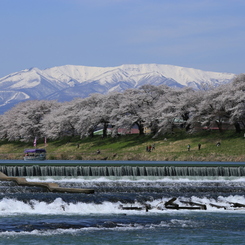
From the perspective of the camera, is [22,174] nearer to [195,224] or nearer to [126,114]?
[195,224]

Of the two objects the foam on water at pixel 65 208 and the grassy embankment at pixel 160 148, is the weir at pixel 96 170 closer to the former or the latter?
the foam on water at pixel 65 208

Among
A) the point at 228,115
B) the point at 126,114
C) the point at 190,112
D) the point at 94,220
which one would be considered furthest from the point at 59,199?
the point at 126,114

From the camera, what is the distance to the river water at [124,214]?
27.0 meters

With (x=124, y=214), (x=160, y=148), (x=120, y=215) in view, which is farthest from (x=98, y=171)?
(x=160, y=148)

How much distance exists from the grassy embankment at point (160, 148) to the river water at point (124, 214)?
3845cm

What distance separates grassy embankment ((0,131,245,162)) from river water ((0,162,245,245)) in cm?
3845

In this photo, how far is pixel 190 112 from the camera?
11494cm

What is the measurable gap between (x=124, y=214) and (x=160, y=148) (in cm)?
6841

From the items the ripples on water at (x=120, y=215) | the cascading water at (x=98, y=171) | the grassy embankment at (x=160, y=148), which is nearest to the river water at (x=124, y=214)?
the ripples on water at (x=120, y=215)

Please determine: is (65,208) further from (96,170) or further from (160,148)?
(160,148)

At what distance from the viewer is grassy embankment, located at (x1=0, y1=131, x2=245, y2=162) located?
93.0m

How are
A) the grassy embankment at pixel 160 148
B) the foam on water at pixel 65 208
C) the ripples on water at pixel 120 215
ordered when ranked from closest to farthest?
the ripples on water at pixel 120 215 < the foam on water at pixel 65 208 < the grassy embankment at pixel 160 148

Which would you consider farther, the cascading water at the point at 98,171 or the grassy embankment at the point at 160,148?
the grassy embankment at the point at 160,148

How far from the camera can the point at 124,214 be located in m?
34.8
